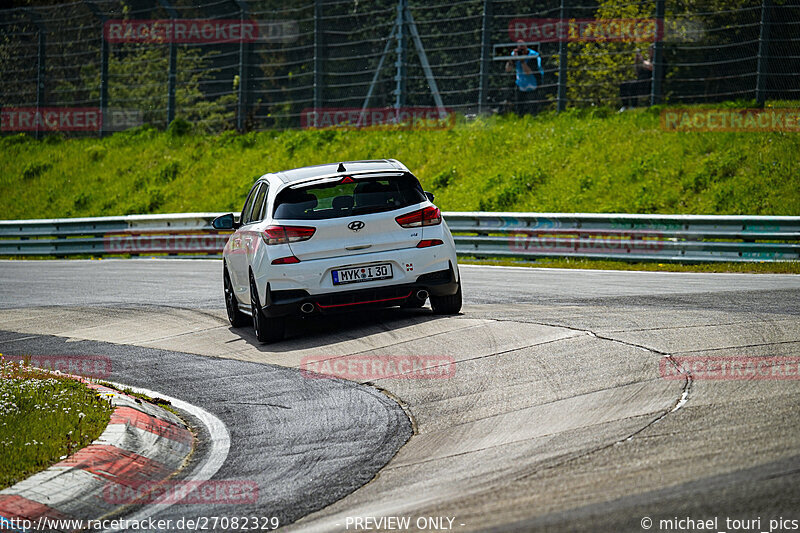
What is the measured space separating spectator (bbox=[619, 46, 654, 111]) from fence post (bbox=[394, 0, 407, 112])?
5.71 m

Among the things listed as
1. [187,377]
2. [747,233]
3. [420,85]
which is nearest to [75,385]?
[187,377]

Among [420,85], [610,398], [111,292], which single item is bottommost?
[111,292]

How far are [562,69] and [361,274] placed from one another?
1582cm

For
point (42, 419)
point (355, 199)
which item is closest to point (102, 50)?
point (355, 199)

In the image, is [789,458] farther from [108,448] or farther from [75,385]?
[75,385]

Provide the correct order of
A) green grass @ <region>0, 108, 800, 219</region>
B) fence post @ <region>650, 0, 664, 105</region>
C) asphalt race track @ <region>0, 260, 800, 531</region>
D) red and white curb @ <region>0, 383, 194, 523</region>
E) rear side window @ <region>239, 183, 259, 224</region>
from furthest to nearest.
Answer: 1. fence post @ <region>650, 0, 664, 105</region>
2. green grass @ <region>0, 108, 800, 219</region>
3. rear side window @ <region>239, 183, 259, 224</region>
4. red and white curb @ <region>0, 383, 194, 523</region>
5. asphalt race track @ <region>0, 260, 800, 531</region>

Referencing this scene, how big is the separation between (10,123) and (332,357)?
1165 inches

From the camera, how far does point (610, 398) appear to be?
679 cm

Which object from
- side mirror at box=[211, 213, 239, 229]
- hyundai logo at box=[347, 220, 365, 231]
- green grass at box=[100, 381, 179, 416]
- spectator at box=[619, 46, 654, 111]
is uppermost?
spectator at box=[619, 46, 654, 111]

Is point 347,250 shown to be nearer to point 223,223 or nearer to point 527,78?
point 223,223

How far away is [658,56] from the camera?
2320 cm

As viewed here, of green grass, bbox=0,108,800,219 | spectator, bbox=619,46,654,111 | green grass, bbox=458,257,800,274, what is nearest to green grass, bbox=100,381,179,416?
green grass, bbox=458,257,800,274

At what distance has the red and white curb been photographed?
17.7 feet

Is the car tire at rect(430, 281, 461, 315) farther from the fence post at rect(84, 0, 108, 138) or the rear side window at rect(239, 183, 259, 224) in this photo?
the fence post at rect(84, 0, 108, 138)
